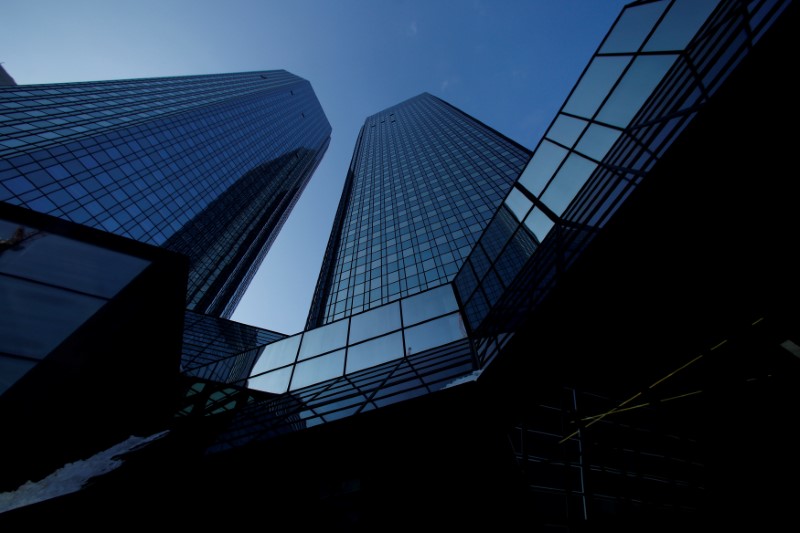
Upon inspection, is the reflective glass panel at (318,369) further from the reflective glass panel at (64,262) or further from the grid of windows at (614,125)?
the reflective glass panel at (64,262)

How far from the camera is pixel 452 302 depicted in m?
15.7

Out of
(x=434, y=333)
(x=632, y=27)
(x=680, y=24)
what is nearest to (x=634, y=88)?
(x=680, y=24)

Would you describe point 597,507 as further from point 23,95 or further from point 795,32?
point 23,95

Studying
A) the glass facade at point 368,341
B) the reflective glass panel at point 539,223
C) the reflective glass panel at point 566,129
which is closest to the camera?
the reflective glass panel at point 566,129

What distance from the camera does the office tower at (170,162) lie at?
39.7 meters

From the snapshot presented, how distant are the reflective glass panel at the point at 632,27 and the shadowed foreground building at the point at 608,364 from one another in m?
0.04

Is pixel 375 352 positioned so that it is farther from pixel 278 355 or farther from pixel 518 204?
pixel 518 204

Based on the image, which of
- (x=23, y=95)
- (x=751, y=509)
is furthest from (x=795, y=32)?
(x=23, y=95)

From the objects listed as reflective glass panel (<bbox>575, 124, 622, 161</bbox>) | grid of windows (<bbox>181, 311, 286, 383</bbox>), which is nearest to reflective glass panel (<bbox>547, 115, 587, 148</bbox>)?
reflective glass panel (<bbox>575, 124, 622, 161</bbox>)

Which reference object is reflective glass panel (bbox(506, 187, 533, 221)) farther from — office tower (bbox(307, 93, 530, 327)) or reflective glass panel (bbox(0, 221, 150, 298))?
office tower (bbox(307, 93, 530, 327))

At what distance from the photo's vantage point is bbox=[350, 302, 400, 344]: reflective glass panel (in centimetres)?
1577

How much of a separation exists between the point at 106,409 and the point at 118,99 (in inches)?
2877

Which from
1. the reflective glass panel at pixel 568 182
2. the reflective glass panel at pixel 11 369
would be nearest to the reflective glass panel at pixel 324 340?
the reflective glass panel at pixel 11 369

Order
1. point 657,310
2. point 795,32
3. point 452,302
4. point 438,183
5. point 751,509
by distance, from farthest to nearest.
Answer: point 438,183 → point 452,302 → point 751,509 → point 657,310 → point 795,32
